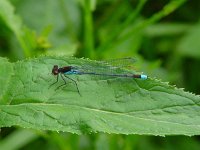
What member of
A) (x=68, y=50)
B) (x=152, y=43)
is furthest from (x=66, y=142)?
(x=152, y=43)

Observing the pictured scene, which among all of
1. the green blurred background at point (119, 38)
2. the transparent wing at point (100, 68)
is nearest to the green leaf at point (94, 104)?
the transparent wing at point (100, 68)

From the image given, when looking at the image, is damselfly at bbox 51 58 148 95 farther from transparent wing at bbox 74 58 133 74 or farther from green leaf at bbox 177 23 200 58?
green leaf at bbox 177 23 200 58

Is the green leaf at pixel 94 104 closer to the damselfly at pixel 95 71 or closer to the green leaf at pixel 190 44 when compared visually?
the damselfly at pixel 95 71

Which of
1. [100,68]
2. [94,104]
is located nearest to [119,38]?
[100,68]

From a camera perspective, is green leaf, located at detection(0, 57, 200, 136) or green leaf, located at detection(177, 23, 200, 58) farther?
green leaf, located at detection(177, 23, 200, 58)

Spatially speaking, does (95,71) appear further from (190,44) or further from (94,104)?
(190,44)

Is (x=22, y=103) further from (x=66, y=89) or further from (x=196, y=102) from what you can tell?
(x=196, y=102)

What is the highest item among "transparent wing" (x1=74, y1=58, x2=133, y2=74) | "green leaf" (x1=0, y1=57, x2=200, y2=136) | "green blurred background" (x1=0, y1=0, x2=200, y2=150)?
"green blurred background" (x1=0, y1=0, x2=200, y2=150)

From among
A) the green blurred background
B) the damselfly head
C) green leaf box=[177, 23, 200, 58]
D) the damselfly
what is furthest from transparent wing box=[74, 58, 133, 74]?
green leaf box=[177, 23, 200, 58]
